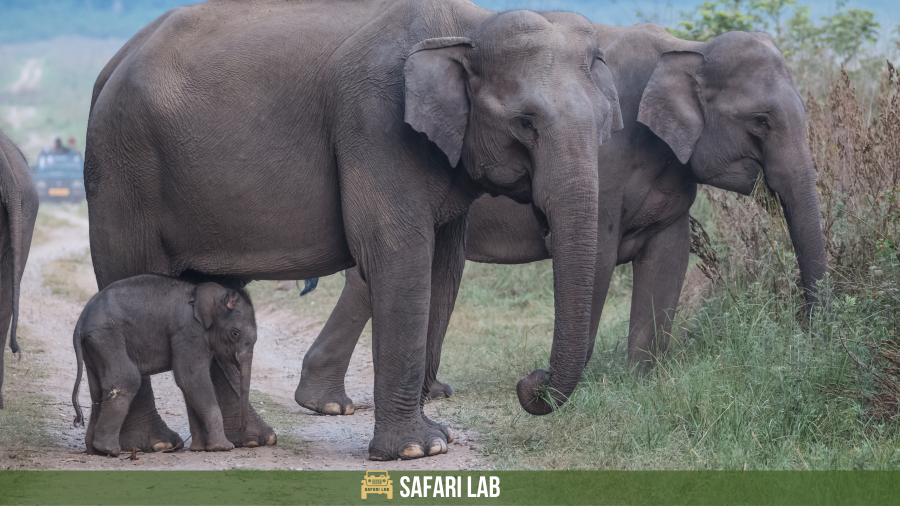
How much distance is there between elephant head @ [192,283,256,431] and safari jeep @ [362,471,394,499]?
998mm

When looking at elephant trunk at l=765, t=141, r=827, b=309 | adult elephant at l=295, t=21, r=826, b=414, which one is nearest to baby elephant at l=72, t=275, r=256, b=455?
adult elephant at l=295, t=21, r=826, b=414

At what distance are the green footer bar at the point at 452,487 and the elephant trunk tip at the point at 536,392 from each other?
34 centimetres

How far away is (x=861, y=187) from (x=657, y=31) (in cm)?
176

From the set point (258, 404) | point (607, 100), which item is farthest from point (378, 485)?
point (258, 404)

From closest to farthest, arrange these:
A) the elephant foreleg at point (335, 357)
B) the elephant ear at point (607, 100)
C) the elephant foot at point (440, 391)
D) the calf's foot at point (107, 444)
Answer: the elephant ear at point (607, 100), the calf's foot at point (107, 444), the elephant foreleg at point (335, 357), the elephant foot at point (440, 391)

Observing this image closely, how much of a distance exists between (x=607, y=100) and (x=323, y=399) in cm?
304

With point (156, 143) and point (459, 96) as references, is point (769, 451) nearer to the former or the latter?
point (459, 96)

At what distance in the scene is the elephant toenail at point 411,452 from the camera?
196 inches

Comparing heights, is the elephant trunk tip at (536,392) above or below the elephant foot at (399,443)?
above

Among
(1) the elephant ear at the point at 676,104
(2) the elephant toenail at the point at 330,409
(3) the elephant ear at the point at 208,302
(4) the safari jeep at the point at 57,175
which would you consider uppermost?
(1) the elephant ear at the point at 676,104

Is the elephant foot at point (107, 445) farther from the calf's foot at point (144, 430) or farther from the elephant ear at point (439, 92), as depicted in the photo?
the elephant ear at point (439, 92)

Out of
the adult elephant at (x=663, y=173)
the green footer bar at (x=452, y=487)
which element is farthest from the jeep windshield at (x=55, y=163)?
the green footer bar at (x=452, y=487)

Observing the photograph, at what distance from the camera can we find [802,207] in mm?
6078

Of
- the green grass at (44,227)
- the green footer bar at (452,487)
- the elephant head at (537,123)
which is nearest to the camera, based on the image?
the green footer bar at (452,487)
